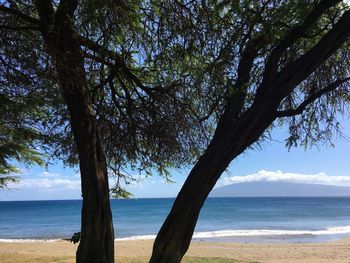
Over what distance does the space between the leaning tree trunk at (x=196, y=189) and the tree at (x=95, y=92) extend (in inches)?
34.6

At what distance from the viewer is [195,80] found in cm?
738

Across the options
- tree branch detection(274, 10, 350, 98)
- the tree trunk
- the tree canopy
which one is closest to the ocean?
the tree canopy

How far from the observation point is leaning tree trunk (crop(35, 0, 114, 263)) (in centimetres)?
603

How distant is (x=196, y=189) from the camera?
5.69 meters

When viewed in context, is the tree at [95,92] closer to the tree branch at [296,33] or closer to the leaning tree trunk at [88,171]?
the leaning tree trunk at [88,171]

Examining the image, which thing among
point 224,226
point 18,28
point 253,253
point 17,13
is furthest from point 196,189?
point 224,226

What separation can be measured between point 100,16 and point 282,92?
2625 millimetres

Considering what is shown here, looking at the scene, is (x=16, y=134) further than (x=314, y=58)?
Yes

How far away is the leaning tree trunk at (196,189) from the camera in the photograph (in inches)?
223

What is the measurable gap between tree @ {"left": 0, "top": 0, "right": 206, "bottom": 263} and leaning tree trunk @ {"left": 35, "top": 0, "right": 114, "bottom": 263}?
0.01 meters

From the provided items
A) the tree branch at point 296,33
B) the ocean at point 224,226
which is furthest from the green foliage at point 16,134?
the ocean at point 224,226

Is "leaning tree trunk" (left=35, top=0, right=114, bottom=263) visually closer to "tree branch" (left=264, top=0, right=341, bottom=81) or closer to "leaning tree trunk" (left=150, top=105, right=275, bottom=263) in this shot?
"leaning tree trunk" (left=150, top=105, right=275, bottom=263)

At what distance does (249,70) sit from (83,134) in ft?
8.08

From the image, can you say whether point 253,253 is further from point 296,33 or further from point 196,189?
point 296,33
